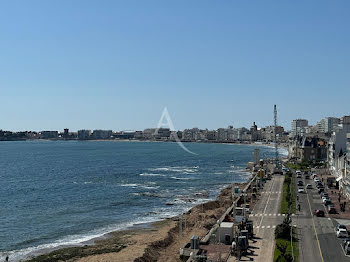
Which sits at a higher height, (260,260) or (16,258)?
(260,260)

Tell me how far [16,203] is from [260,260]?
3923cm

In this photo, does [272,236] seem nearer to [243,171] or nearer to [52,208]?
[52,208]

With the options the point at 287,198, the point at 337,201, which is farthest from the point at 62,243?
the point at 337,201

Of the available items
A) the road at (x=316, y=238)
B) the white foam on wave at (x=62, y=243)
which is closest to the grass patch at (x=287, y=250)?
the road at (x=316, y=238)

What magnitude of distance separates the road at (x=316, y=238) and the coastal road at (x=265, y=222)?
1.87 meters

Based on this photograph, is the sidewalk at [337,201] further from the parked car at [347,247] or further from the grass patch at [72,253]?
the grass patch at [72,253]

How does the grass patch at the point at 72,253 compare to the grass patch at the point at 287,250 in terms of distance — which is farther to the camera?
the grass patch at the point at 72,253

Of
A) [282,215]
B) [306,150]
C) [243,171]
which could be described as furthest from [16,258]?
[306,150]

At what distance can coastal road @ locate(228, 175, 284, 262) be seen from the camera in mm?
25922

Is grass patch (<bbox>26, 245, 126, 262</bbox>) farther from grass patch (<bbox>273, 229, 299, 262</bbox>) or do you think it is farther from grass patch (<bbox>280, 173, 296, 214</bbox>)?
grass patch (<bbox>280, 173, 296, 214</bbox>)

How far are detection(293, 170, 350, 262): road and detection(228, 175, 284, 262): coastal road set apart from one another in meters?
1.87

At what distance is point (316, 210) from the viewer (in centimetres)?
3884

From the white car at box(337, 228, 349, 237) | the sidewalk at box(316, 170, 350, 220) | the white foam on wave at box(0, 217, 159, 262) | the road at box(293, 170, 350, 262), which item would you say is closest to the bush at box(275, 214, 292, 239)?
the road at box(293, 170, 350, 262)

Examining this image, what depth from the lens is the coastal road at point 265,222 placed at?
2592 cm
